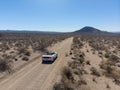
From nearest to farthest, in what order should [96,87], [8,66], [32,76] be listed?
[96,87] → [32,76] → [8,66]

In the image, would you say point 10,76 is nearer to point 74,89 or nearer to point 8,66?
point 8,66

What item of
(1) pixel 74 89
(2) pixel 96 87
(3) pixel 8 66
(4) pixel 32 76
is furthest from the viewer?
(3) pixel 8 66

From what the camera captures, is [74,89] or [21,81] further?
[21,81]

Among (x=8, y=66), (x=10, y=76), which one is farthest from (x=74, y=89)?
(x=8, y=66)

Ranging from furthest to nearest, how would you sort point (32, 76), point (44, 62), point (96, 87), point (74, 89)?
point (44, 62) < point (32, 76) < point (96, 87) < point (74, 89)

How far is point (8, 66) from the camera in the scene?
24438mm

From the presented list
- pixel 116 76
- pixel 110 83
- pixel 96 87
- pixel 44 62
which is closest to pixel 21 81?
pixel 96 87

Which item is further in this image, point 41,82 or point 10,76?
point 10,76

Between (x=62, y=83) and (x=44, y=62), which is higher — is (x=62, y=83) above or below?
above

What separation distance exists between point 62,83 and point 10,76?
6816 mm

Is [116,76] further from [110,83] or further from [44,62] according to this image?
[44,62]

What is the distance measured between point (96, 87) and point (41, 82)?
4438mm

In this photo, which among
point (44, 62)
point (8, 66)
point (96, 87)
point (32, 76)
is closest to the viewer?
point (96, 87)

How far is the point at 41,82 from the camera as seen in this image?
57.8 ft
